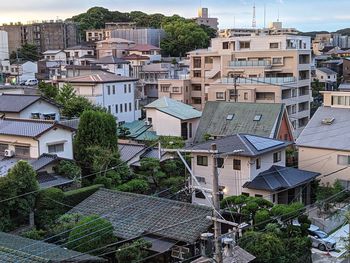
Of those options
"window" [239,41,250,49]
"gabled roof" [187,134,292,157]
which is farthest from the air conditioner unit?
"window" [239,41,250,49]

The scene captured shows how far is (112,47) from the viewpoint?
2763 inches

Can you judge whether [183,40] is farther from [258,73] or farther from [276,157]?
[276,157]

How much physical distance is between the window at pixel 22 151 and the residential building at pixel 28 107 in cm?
505

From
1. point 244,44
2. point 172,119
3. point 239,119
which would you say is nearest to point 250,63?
point 244,44

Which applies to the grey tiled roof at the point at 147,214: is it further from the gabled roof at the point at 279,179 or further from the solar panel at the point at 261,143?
the solar panel at the point at 261,143

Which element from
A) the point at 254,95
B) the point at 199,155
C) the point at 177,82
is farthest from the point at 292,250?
the point at 177,82

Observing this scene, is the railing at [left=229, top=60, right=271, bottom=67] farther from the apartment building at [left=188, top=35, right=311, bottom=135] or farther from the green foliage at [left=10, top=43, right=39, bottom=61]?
the green foliage at [left=10, top=43, right=39, bottom=61]

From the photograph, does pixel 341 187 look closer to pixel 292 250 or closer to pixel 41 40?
pixel 292 250

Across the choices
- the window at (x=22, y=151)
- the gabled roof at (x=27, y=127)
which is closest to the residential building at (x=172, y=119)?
the gabled roof at (x=27, y=127)

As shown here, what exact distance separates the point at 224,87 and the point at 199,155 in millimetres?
16552

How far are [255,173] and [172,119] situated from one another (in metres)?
11.6

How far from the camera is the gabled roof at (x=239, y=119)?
3162 cm

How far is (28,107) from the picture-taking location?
29.5m

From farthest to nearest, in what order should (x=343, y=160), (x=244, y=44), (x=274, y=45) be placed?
(x=244, y=44)
(x=274, y=45)
(x=343, y=160)
